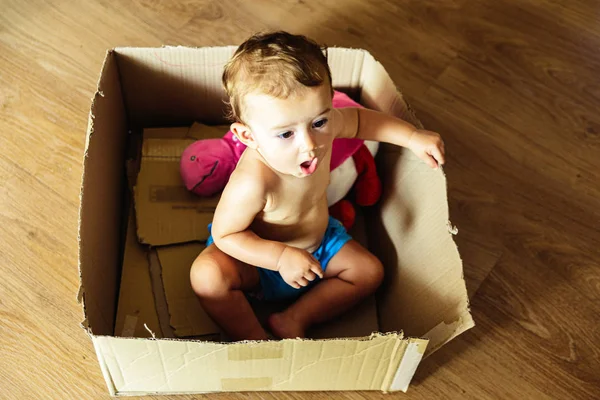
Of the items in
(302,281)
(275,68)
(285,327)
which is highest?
(275,68)

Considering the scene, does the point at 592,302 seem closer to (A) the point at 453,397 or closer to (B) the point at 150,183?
(A) the point at 453,397

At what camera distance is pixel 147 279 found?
88 cm

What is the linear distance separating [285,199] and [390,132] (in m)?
0.17

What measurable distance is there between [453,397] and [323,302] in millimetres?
211

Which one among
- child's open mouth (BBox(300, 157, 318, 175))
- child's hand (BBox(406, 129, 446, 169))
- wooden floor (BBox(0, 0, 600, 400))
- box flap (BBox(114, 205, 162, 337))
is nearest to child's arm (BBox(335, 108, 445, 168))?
child's hand (BBox(406, 129, 446, 169))

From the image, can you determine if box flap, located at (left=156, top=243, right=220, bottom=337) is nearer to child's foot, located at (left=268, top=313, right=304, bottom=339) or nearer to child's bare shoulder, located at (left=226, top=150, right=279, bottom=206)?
child's foot, located at (left=268, top=313, right=304, bottom=339)

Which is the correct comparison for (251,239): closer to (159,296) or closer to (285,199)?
(285,199)

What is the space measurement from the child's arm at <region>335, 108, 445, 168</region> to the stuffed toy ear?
0.64 ft

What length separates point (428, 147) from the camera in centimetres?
80

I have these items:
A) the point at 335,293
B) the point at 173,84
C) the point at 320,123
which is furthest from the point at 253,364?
the point at 173,84

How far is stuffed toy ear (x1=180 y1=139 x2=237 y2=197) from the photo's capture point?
93 cm

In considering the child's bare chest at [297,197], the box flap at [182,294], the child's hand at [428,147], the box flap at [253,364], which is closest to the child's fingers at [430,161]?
the child's hand at [428,147]

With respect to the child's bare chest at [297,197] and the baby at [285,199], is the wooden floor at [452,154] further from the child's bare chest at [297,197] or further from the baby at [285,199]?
the child's bare chest at [297,197]

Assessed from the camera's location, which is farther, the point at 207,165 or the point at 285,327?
the point at 207,165
